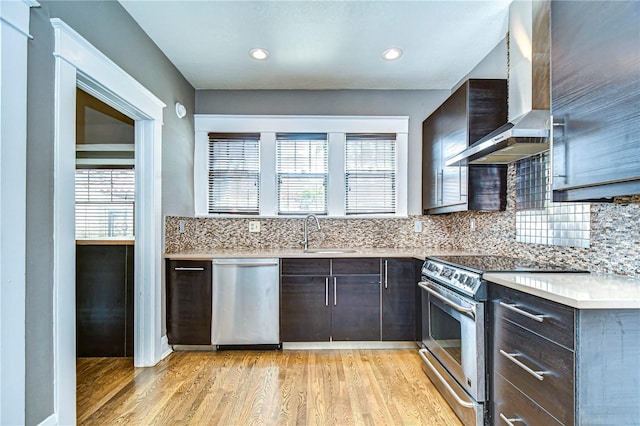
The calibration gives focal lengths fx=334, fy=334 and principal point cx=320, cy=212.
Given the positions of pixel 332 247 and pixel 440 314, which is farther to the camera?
pixel 332 247

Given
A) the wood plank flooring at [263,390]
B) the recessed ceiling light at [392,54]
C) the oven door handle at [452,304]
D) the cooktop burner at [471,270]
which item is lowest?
the wood plank flooring at [263,390]

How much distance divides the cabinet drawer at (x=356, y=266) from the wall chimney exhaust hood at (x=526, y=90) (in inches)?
47.2

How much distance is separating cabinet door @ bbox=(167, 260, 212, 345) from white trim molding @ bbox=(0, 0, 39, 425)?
4.82ft

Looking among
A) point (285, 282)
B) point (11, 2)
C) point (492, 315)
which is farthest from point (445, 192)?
point (11, 2)

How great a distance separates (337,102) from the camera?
368 cm

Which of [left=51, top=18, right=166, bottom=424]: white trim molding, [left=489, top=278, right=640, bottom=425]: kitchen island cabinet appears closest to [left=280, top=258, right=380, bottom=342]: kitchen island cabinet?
[left=51, top=18, right=166, bottom=424]: white trim molding

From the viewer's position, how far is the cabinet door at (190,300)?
2.99m

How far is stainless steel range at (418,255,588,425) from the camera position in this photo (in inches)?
72.1

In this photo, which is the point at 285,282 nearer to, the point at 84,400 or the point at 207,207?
the point at 207,207

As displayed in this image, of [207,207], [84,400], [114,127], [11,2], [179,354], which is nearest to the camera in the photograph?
[11,2]

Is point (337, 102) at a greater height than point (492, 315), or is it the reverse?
point (337, 102)

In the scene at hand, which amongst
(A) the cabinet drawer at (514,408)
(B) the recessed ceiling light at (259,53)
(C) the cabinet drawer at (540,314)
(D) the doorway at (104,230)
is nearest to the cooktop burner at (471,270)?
(C) the cabinet drawer at (540,314)

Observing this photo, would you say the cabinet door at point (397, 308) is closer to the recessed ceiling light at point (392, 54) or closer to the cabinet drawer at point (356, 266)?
the cabinet drawer at point (356, 266)

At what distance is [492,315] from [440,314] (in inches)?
24.6
